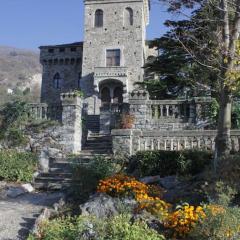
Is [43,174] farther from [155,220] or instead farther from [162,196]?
[155,220]

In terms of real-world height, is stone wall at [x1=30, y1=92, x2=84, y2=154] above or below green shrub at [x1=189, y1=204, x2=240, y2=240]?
above

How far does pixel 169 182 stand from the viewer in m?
11.9

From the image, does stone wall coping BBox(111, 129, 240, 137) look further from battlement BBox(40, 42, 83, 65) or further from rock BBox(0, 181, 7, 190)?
battlement BBox(40, 42, 83, 65)

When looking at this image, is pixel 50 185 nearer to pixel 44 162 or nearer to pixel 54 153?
pixel 44 162

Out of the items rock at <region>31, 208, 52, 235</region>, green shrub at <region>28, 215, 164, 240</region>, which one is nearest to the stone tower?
rock at <region>31, 208, 52, 235</region>

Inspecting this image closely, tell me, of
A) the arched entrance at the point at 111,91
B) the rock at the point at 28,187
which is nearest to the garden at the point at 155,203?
the rock at the point at 28,187

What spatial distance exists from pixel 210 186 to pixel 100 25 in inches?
1349

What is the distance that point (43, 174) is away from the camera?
15.4 meters

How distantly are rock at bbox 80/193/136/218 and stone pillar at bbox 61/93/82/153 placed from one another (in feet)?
25.4

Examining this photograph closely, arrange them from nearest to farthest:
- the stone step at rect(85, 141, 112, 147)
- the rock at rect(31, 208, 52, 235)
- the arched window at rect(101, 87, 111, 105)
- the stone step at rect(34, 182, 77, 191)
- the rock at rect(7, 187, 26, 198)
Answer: the rock at rect(31, 208, 52, 235), the rock at rect(7, 187, 26, 198), the stone step at rect(34, 182, 77, 191), the stone step at rect(85, 141, 112, 147), the arched window at rect(101, 87, 111, 105)

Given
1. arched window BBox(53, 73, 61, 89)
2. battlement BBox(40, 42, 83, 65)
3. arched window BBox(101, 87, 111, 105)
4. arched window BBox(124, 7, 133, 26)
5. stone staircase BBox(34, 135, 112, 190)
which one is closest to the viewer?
stone staircase BBox(34, 135, 112, 190)

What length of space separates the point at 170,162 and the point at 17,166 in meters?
5.01

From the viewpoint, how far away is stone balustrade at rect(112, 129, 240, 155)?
14.7 meters

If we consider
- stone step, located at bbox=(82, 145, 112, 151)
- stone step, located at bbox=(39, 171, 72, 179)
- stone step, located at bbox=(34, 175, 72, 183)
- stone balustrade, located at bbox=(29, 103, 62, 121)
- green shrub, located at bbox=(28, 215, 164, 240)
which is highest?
stone balustrade, located at bbox=(29, 103, 62, 121)
